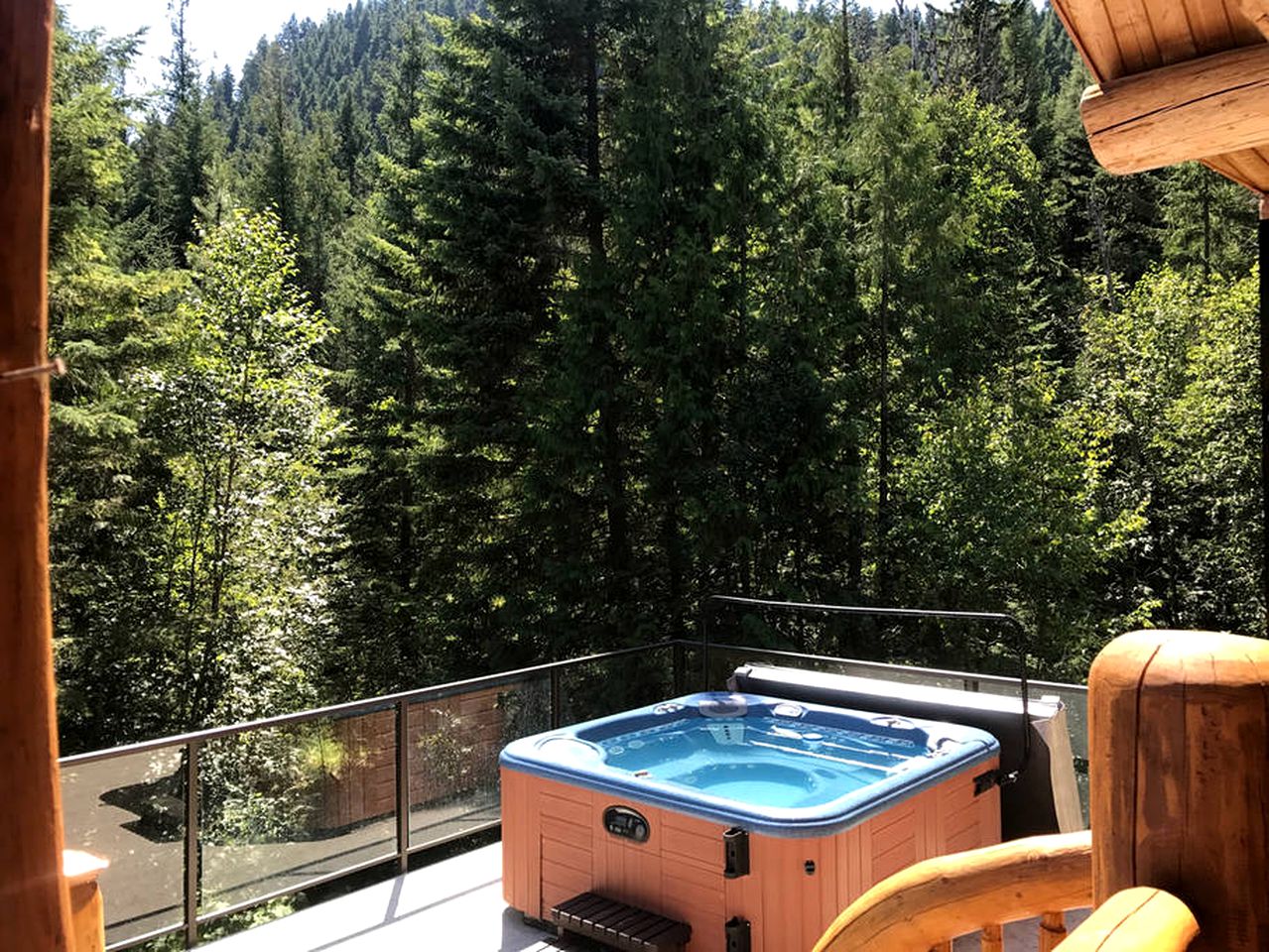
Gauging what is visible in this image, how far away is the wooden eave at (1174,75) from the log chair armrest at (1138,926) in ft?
5.75

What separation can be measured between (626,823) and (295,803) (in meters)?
1.80

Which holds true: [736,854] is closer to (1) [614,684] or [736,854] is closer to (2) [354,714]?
(2) [354,714]

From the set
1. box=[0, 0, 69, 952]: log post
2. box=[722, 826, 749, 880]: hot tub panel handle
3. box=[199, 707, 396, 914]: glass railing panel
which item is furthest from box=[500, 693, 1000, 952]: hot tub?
box=[0, 0, 69, 952]: log post

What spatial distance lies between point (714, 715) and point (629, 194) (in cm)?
920

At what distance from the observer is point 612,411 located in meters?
13.9

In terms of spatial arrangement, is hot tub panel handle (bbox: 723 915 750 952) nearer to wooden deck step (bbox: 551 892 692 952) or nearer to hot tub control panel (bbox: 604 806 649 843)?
wooden deck step (bbox: 551 892 692 952)

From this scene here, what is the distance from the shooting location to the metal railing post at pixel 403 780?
5.64 meters

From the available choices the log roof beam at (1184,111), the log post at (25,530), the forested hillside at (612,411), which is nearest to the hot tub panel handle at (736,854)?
the log roof beam at (1184,111)

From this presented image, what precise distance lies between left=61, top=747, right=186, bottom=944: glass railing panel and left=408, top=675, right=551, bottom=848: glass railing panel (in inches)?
51.3

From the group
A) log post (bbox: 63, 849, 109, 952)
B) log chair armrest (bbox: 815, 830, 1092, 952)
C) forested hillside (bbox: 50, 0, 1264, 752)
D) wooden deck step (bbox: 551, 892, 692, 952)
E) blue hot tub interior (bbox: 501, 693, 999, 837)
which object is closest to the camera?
log post (bbox: 63, 849, 109, 952)

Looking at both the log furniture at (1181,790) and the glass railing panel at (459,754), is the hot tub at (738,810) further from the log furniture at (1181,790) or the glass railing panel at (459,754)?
the log furniture at (1181,790)

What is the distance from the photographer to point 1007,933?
4707mm

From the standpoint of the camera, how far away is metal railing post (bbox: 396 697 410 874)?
5.64 meters

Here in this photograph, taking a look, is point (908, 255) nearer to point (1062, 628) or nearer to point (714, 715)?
point (1062, 628)
